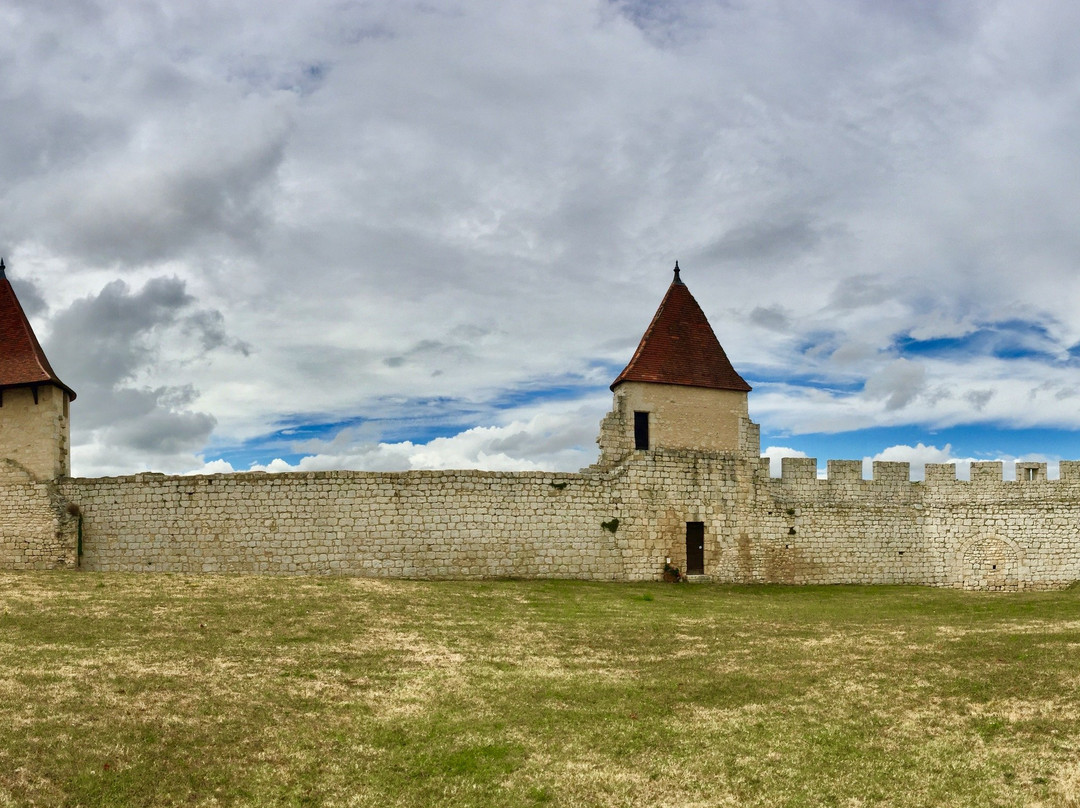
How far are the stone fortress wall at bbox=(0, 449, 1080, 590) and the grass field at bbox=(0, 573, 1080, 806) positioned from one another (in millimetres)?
5051

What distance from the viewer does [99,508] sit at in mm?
23516

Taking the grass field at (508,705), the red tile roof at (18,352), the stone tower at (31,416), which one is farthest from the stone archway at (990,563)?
the red tile roof at (18,352)

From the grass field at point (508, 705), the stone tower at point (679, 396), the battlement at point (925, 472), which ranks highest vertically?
the stone tower at point (679, 396)

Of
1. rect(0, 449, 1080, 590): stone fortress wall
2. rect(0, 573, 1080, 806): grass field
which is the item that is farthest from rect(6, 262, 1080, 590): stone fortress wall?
rect(0, 573, 1080, 806): grass field

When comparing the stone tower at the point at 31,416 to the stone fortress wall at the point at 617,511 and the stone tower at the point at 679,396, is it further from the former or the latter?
the stone tower at the point at 679,396

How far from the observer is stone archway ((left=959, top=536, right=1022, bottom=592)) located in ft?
93.2

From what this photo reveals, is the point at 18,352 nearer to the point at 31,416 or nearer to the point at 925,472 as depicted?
the point at 31,416

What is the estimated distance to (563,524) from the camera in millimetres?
24594

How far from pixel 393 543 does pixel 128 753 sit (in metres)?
14.1

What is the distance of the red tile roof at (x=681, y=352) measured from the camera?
28750 mm

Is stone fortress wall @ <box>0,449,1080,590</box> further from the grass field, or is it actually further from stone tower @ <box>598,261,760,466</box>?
the grass field

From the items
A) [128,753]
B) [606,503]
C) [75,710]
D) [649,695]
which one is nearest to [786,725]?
[649,695]

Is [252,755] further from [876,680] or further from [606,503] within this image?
[606,503]

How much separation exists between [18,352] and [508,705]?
19.8 m
